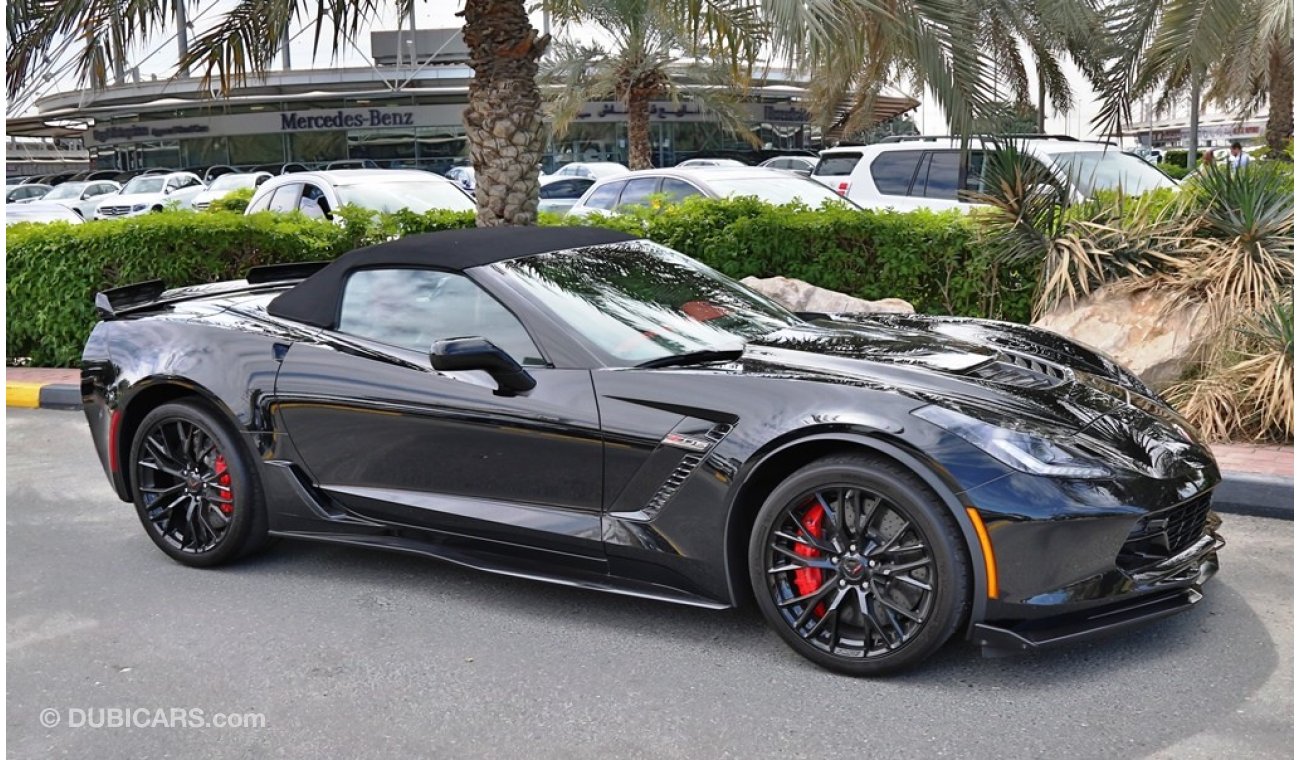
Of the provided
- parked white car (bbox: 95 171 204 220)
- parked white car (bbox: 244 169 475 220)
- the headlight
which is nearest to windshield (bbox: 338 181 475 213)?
parked white car (bbox: 244 169 475 220)

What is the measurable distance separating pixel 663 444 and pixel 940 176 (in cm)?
920

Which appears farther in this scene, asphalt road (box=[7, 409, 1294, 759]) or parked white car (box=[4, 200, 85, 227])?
parked white car (box=[4, 200, 85, 227])

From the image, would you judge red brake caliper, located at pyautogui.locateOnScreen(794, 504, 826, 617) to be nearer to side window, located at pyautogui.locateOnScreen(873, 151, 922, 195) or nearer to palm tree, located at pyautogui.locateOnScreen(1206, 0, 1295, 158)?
side window, located at pyautogui.locateOnScreen(873, 151, 922, 195)

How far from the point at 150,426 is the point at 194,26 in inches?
188

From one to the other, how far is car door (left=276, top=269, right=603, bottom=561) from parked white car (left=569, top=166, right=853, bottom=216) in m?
6.33

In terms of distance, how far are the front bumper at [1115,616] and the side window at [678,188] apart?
367 inches

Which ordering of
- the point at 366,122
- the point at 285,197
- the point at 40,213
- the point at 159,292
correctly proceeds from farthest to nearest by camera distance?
the point at 366,122
the point at 40,213
the point at 285,197
the point at 159,292

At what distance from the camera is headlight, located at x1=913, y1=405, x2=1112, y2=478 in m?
3.90

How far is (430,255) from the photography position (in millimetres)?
5137

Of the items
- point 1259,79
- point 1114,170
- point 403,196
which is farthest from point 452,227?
point 1259,79

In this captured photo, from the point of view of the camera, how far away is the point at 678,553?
4344 millimetres

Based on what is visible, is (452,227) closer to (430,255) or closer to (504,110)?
(504,110)

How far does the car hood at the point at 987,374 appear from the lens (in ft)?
13.8

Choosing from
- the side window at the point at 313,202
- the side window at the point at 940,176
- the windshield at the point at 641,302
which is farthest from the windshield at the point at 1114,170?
the windshield at the point at 641,302
